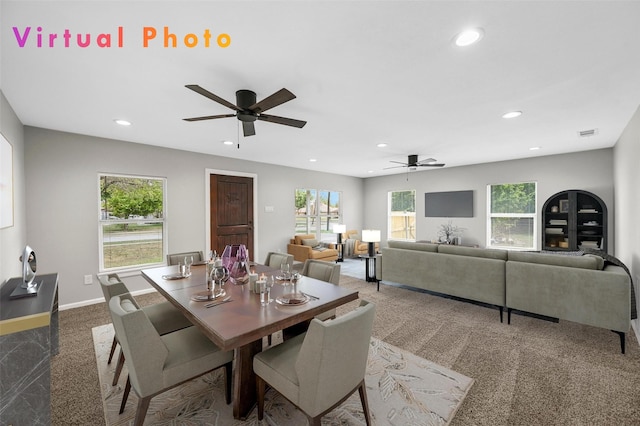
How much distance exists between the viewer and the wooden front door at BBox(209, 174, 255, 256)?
17.1 ft

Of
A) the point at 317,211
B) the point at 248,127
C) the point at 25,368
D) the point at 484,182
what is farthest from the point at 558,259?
the point at 317,211

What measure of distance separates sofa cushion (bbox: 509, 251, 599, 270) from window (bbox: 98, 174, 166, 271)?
17.3ft

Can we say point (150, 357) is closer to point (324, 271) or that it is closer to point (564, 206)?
point (324, 271)

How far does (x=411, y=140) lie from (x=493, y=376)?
3185mm

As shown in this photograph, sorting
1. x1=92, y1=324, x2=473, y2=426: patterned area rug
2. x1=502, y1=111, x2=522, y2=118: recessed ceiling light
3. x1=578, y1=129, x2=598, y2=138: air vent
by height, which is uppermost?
x1=502, y1=111, x2=522, y2=118: recessed ceiling light

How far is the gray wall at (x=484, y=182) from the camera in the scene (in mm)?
4891

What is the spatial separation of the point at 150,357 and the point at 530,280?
3.66 m

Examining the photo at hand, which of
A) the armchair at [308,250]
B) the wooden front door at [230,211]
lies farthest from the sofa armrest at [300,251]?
the wooden front door at [230,211]

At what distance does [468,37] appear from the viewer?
169cm

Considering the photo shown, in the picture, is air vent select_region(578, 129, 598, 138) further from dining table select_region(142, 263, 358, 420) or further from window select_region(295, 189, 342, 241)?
window select_region(295, 189, 342, 241)

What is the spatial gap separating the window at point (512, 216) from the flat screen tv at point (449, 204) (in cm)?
43

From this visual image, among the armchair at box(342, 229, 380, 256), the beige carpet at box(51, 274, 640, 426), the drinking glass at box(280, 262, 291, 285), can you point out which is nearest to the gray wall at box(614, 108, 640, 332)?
the beige carpet at box(51, 274, 640, 426)

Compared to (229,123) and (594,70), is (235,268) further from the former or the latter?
(594,70)

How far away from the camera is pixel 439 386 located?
2061 mm
